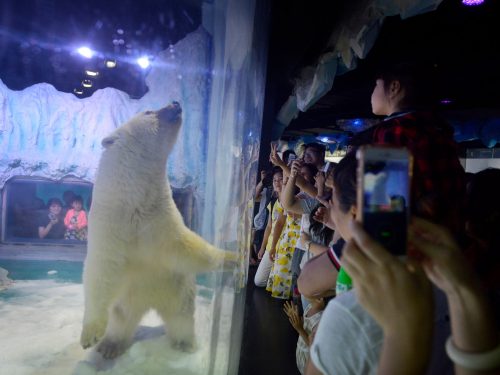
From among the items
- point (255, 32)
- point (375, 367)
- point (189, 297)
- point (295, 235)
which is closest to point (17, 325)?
point (189, 297)

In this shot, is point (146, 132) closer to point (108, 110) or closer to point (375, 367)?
point (108, 110)

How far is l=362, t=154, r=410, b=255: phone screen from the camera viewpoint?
1.65 ft

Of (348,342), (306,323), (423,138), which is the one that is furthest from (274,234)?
(348,342)

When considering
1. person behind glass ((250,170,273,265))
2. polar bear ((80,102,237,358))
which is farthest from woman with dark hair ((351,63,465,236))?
person behind glass ((250,170,273,265))

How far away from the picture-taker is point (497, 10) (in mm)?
2799

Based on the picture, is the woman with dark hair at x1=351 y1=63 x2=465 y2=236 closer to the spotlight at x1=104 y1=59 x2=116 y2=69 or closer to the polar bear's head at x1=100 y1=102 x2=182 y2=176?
the polar bear's head at x1=100 y1=102 x2=182 y2=176

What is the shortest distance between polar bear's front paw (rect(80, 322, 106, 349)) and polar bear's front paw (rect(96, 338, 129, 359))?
0.17 metres

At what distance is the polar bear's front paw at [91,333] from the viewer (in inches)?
55.1

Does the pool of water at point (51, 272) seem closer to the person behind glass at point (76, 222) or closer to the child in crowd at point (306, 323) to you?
the person behind glass at point (76, 222)

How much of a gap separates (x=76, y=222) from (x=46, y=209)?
0.14 metres

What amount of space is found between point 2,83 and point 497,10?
137 inches

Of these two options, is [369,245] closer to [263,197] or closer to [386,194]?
[386,194]

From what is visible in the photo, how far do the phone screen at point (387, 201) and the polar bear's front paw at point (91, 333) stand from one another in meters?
1.31

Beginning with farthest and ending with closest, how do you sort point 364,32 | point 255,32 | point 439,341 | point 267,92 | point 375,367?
point 267,92
point 364,32
point 255,32
point 439,341
point 375,367
